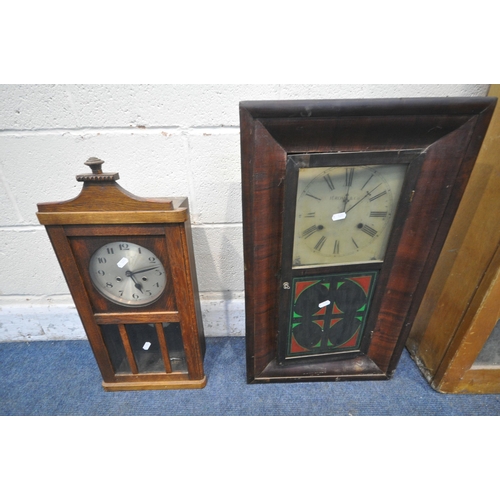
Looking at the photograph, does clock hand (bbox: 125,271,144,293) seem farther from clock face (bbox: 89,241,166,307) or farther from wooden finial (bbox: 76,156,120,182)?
wooden finial (bbox: 76,156,120,182)

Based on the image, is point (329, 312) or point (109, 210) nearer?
point (109, 210)

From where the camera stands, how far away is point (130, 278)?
34.0 inches

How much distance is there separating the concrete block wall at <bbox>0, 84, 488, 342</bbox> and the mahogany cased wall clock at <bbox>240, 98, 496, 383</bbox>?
312 millimetres

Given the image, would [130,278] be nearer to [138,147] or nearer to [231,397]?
[138,147]

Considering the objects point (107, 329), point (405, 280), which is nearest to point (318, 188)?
point (405, 280)

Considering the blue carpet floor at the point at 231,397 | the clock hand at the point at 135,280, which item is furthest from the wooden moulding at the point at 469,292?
the clock hand at the point at 135,280

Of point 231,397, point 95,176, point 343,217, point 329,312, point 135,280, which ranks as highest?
point 95,176

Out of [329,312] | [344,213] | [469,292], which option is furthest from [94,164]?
[469,292]

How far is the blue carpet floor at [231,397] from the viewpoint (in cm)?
95

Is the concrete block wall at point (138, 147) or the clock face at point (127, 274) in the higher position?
the concrete block wall at point (138, 147)

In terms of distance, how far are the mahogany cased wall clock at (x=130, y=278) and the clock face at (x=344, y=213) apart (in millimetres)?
335

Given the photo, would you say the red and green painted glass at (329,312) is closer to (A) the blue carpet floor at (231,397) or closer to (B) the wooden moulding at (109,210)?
(A) the blue carpet floor at (231,397)

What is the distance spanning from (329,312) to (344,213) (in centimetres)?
35

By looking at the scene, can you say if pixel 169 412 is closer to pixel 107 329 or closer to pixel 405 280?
pixel 107 329
